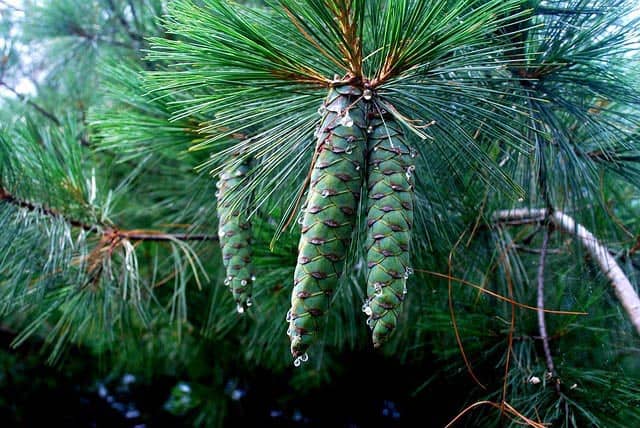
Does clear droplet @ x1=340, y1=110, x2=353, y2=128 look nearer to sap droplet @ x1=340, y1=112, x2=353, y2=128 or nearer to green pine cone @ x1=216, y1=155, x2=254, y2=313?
Answer: sap droplet @ x1=340, y1=112, x2=353, y2=128

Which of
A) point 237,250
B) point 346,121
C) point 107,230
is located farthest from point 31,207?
point 346,121

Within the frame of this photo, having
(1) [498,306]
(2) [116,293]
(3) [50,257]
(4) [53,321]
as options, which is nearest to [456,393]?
(1) [498,306]

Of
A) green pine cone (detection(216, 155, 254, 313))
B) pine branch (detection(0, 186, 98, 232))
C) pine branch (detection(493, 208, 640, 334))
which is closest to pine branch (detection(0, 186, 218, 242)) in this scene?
pine branch (detection(0, 186, 98, 232))

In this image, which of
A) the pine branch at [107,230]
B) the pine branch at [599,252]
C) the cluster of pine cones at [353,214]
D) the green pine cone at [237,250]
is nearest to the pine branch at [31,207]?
the pine branch at [107,230]

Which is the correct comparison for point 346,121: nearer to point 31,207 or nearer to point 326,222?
point 326,222

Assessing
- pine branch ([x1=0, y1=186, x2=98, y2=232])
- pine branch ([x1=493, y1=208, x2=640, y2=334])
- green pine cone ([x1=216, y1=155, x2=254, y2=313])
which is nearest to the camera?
green pine cone ([x1=216, y1=155, x2=254, y2=313])

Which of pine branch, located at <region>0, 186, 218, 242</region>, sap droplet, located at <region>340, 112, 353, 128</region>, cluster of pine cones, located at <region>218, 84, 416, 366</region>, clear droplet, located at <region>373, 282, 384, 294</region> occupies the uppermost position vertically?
pine branch, located at <region>0, 186, 218, 242</region>

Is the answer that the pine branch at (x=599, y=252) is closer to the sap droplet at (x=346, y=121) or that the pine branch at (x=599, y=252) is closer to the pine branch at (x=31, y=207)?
the sap droplet at (x=346, y=121)
